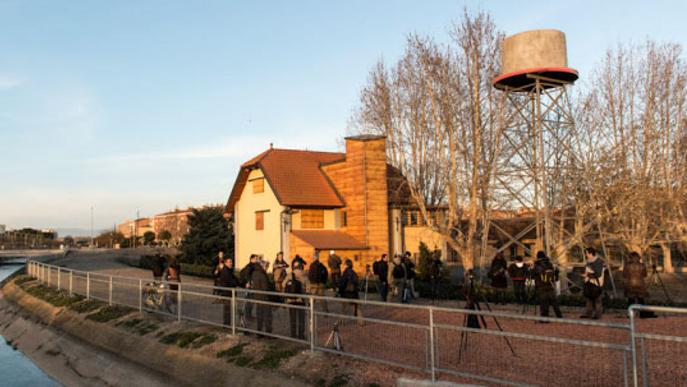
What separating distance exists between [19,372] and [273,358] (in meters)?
9.85

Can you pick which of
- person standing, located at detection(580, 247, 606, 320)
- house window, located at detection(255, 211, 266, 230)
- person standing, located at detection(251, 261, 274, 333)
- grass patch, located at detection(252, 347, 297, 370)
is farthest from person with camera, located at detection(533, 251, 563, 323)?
house window, located at detection(255, 211, 266, 230)

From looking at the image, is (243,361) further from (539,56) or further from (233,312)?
(539,56)

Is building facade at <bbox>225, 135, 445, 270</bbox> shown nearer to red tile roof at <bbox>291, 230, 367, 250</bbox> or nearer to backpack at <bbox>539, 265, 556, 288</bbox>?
red tile roof at <bbox>291, 230, 367, 250</bbox>

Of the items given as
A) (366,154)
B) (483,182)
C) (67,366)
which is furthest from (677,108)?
(67,366)

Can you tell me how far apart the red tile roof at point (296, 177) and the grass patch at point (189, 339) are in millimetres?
15573

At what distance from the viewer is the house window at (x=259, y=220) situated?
32.6 m

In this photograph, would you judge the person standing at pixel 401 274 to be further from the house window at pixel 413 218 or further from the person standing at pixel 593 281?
the house window at pixel 413 218

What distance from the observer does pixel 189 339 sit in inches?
528

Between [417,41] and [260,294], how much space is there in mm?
18024

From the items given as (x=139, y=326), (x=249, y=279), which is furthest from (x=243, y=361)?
(x=139, y=326)

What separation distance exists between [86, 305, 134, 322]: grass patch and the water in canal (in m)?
2.22

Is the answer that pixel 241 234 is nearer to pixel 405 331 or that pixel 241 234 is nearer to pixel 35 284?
pixel 35 284

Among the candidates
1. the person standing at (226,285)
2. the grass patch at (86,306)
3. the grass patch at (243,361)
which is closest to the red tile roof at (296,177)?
the grass patch at (86,306)

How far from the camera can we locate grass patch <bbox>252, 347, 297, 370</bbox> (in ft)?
34.8
